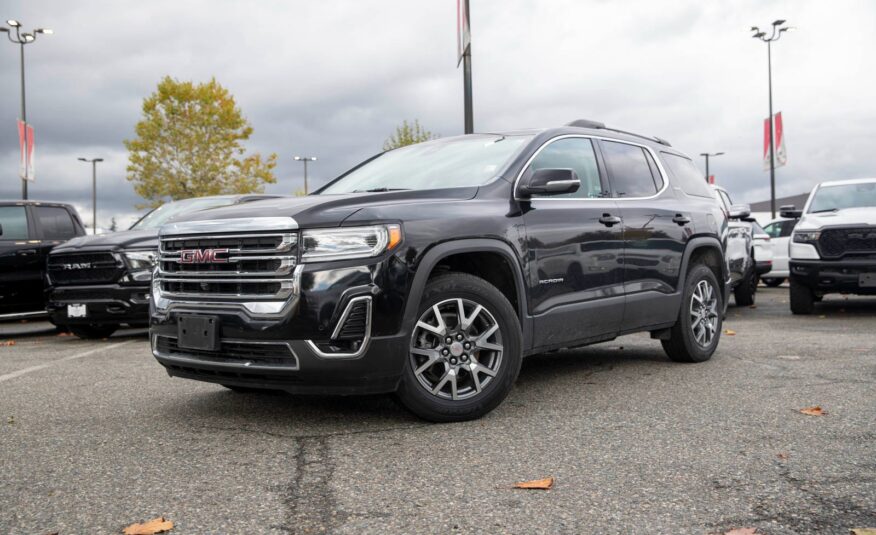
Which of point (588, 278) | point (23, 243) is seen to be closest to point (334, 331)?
point (588, 278)

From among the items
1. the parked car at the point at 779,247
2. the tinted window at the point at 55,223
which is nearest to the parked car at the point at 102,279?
the tinted window at the point at 55,223

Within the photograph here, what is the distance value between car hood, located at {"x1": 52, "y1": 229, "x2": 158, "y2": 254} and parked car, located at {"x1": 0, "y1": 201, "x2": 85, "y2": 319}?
4.44ft

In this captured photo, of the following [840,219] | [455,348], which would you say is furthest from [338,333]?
[840,219]

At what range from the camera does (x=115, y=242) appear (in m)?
9.45

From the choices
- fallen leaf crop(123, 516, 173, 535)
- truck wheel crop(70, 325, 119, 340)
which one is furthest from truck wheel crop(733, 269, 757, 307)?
fallen leaf crop(123, 516, 173, 535)

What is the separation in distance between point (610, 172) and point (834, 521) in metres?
3.50

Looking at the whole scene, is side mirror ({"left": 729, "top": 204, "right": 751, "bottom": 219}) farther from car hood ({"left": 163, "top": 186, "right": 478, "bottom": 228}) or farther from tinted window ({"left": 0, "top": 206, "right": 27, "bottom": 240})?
tinted window ({"left": 0, "top": 206, "right": 27, "bottom": 240})

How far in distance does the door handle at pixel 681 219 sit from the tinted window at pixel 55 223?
8.54 m

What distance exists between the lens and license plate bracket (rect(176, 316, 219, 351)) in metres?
4.34

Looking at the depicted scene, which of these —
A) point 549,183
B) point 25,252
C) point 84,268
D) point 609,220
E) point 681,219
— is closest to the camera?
point 549,183

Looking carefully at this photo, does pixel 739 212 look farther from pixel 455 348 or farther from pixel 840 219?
pixel 455 348

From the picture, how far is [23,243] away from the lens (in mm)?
11016

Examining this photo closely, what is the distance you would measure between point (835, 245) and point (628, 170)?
19.0 feet

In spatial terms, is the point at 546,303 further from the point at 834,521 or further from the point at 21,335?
the point at 21,335
